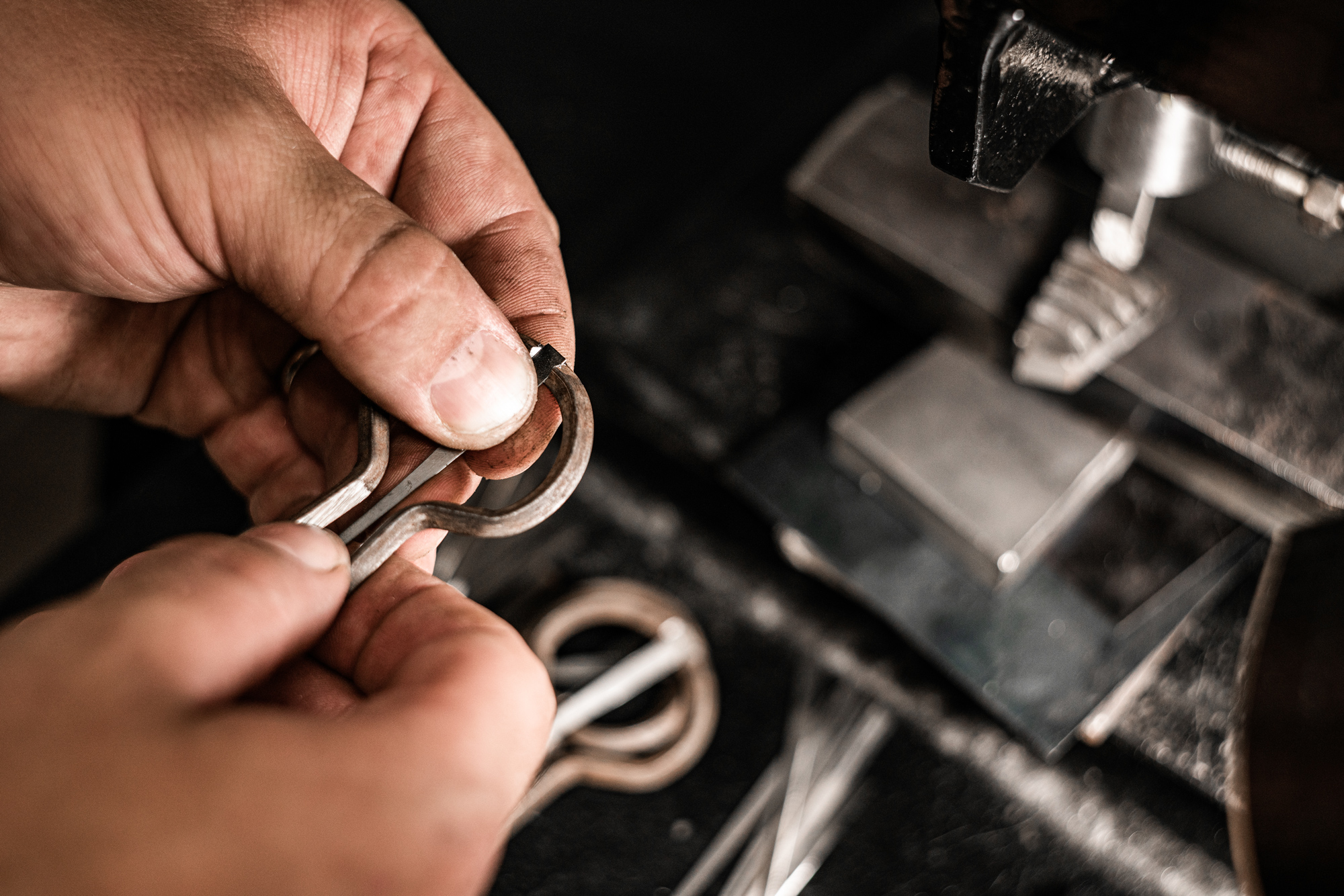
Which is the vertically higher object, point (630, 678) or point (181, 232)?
point (181, 232)

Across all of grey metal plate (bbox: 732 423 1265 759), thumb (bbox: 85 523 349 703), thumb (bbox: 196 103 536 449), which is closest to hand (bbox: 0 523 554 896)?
thumb (bbox: 85 523 349 703)

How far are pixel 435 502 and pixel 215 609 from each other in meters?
0.15

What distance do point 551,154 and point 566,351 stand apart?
100 centimetres

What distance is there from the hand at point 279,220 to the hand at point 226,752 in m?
0.16

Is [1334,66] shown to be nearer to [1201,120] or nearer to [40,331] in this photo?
[1201,120]

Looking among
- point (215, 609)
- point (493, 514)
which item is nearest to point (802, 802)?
point (493, 514)

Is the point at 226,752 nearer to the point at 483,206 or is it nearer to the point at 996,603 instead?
the point at 483,206

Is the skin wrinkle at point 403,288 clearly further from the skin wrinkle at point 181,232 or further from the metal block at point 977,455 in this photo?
the metal block at point 977,455

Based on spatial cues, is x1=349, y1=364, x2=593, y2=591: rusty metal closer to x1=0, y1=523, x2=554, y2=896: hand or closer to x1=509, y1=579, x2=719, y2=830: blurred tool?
x1=0, y1=523, x2=554, y2=896: hand

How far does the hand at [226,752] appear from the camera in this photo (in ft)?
1.03

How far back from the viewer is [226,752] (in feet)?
1.08

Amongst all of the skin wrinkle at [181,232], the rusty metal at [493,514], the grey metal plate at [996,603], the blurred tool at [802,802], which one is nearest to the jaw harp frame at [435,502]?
the rusty metal at [493,514]

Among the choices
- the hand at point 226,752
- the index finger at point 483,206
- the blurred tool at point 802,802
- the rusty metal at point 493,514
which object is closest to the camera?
the hand at point 226,752

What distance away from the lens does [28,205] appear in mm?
552
